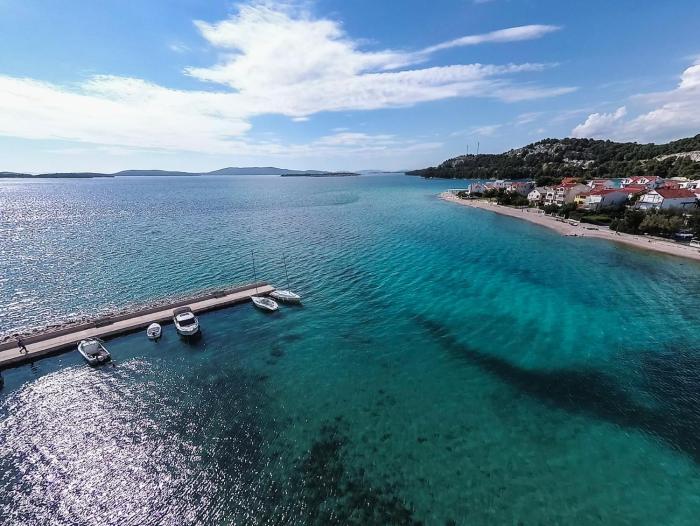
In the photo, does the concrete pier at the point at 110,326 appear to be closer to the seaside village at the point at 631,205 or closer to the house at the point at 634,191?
the seaside village at the point at 631,205

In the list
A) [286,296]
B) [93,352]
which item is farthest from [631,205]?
[93,352]

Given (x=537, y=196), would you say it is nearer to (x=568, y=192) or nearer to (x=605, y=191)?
(x=568, y=192)

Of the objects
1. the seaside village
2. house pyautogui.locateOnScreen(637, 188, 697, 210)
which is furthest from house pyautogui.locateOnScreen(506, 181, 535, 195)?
house pyautogui.locateOnScreen(637, 188, 697, 210)

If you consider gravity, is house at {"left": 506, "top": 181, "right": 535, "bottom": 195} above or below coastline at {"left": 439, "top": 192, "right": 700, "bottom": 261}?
above

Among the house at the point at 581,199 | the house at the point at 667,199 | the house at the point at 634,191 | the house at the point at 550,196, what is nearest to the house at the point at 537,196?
the house at the point at 550,196

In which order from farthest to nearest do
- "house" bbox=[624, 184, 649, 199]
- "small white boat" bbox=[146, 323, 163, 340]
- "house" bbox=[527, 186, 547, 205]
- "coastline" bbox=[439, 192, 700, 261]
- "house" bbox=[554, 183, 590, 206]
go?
"house" bbox=[527, 186, 547, 205] < "house" bbox=[554, 183, 590, 206] < "house" bbox=[624, 184, 649, 199] < "coastline" bbox=[439, 192, 700, 261] < "small white boat" bbox=[146, 323, 163, 340]

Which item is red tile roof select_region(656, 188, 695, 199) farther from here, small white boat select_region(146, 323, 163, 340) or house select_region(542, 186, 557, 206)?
small white boat select_region(146, 323, 163, 340)
